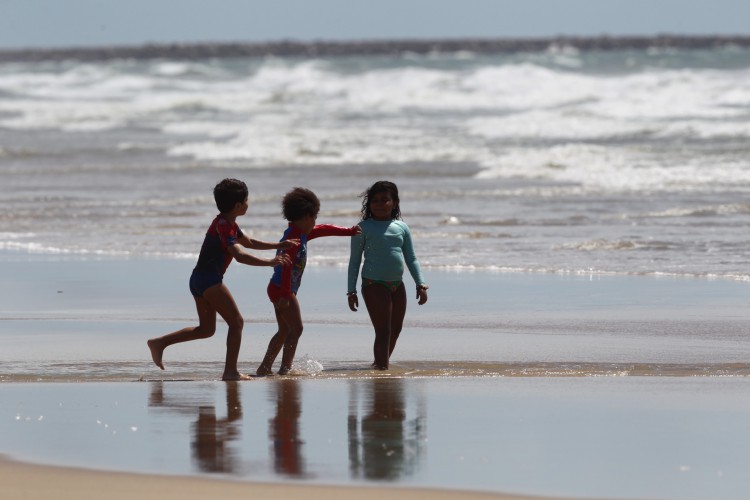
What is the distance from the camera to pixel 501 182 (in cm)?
2005

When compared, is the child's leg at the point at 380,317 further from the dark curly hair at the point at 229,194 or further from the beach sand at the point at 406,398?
the dark curly hair at the point at 229,194

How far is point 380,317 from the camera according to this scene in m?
8.12

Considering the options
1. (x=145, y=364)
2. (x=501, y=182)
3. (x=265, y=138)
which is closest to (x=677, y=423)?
(x=145, y=364)

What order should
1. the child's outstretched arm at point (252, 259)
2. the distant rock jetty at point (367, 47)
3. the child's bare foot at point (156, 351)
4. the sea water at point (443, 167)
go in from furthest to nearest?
the distant rock jetty at point (367, 47), the sea water at point (443, 167), the child's bare foot at point (156, 351), the child's outstretched arm at point (252, 259)

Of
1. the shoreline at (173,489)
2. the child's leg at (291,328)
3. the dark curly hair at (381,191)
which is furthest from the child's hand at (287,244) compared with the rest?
the shoreline at (173,489)

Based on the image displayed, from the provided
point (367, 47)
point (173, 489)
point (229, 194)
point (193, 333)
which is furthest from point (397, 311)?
point (367, 47)

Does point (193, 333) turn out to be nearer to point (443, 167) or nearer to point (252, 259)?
point (252, 259)

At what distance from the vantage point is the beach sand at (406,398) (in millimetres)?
5445

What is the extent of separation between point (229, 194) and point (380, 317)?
1.13m

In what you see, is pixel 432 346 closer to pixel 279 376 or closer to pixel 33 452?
pixel 279 376

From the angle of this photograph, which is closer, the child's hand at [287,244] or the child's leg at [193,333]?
the child's hand at [287,244]

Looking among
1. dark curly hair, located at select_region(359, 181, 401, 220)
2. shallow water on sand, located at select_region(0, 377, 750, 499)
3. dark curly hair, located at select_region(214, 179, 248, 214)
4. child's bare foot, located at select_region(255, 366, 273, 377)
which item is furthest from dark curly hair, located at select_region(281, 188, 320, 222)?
shallow water on sand, located at select_region(0, 377, 750, 499)

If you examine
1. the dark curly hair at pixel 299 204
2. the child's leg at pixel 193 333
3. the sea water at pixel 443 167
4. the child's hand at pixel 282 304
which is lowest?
the child's leg at pixel 193 333

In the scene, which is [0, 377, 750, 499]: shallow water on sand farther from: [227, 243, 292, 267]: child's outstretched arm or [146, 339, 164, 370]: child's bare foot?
[227, 243, 292, 267]: child's outstretched arm
